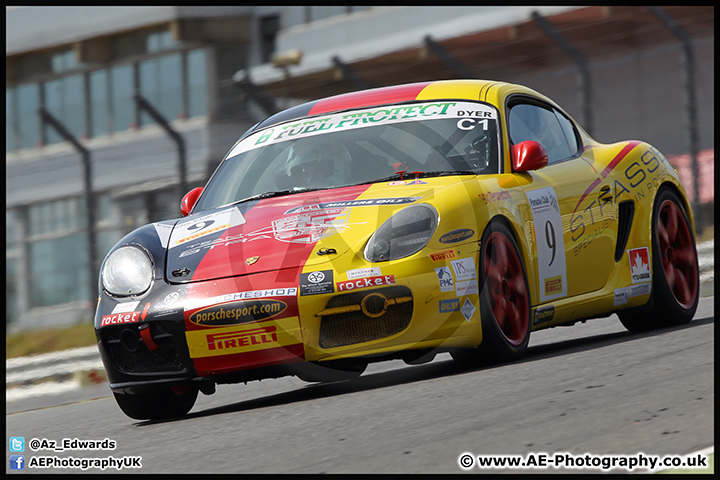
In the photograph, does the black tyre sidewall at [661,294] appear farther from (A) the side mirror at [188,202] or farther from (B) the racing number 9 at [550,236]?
(A) the side mirror at [188,202]

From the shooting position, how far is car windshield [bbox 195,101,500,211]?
5.46 metres

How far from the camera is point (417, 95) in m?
5.96

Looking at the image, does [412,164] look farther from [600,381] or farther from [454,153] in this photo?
[600,381]

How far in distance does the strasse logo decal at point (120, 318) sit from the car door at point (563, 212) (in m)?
1.87

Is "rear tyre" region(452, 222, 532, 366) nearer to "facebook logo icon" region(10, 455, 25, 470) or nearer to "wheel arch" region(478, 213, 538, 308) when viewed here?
"wheel arch" region(478, 213, 538, 308)

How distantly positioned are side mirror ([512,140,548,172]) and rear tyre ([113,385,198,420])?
1.88 m

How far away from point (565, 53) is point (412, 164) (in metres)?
6.31

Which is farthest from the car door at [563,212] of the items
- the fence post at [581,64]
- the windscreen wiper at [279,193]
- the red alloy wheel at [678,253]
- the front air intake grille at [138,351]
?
the fence post at [581,64]

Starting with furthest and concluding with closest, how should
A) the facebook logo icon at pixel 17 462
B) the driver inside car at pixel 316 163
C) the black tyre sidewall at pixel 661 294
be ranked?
1. the black tyre sidewall at pixel 661 294
2. the driver inside car at pixel 316 163
3. the facebook logo icon at pixel 17 462

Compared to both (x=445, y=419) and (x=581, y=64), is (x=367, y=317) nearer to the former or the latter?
(x=445, y=419)

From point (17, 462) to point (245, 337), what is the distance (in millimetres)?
998

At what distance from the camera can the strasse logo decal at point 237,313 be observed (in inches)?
180

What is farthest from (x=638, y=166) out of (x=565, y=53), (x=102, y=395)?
(x=565, y=53)

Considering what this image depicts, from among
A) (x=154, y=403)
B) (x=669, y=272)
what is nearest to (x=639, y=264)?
(x=669, y=272)
